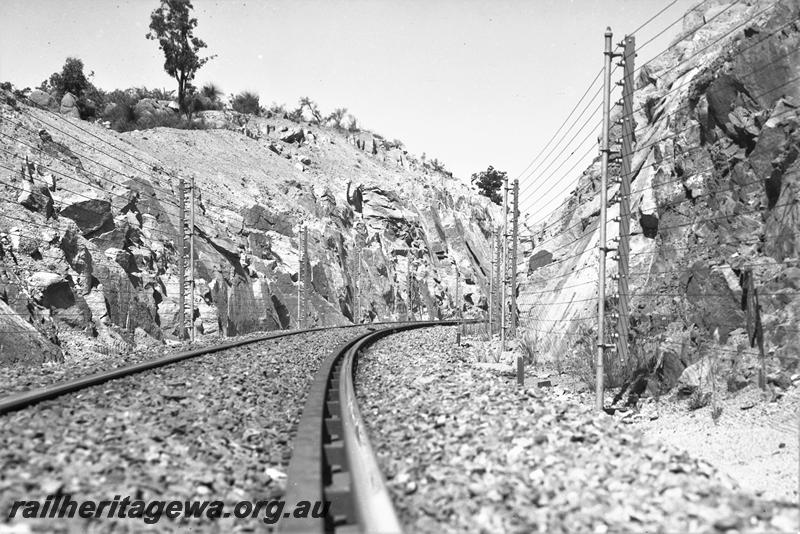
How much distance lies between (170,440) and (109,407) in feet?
5.64

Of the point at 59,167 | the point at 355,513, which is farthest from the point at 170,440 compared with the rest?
the point at 59,167

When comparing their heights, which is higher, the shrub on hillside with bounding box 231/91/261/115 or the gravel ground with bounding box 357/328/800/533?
the shrub on hillside with bounding box 231/91/261/115

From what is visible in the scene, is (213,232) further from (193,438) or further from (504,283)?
(193,438)

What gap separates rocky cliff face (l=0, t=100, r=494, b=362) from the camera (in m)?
18.8

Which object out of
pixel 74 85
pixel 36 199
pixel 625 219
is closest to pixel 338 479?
pixel 625 219

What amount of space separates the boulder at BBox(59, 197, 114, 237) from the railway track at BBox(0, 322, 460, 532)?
50.4 ft

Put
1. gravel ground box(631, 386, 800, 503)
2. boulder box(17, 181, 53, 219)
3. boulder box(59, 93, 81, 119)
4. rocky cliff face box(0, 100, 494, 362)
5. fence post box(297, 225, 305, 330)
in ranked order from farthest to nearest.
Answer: boulder box(59, 93, 81, 119) → fence post box(297, 225, 305, 330) → boulder box(17, 181, 53, 219) → rocky cliff face box(0, 100, 494, 362) → gravel ground box(631, 386, 800, 503)

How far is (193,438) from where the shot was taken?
5.32 meters

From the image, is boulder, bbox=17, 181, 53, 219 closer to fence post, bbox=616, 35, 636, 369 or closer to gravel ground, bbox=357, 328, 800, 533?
gravel ground, bbox=357, 328, 800, 533

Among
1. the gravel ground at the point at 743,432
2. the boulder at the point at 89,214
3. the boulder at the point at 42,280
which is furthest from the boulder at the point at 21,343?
the gravel ground at the point at 743,432

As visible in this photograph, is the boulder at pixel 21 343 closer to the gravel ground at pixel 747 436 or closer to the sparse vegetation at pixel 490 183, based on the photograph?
the gravel ground at pixel 747 436

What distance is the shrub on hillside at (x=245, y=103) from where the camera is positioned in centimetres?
7312

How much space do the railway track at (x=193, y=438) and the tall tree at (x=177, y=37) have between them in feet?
191

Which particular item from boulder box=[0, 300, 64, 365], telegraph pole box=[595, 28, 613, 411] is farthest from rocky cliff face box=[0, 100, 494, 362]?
telegraph pole box=[595, 28, 613, 411]
